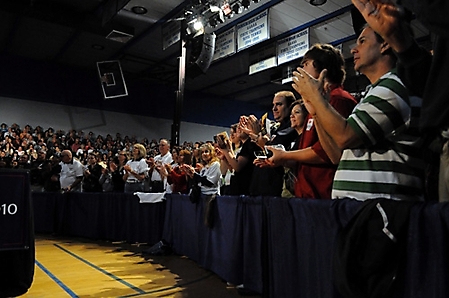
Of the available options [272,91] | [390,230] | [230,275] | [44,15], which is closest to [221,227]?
[230,275]

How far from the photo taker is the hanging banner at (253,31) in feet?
24.8

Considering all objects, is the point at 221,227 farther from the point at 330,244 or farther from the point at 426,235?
the point at 426,235

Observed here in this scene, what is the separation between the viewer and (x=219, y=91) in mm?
15609

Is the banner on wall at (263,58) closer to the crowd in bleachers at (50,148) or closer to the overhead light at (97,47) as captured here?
the crowd in bleachers at (50,148)

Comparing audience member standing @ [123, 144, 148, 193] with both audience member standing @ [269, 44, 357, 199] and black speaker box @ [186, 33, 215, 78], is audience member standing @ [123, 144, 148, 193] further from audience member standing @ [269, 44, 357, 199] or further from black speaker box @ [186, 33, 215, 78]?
audience member standing @ [269, 44, 357, 199]

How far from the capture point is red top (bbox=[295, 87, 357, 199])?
1921 mm

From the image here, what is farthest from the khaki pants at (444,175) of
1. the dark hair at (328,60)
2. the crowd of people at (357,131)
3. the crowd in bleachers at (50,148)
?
the crowd in bleachers at (50,148)

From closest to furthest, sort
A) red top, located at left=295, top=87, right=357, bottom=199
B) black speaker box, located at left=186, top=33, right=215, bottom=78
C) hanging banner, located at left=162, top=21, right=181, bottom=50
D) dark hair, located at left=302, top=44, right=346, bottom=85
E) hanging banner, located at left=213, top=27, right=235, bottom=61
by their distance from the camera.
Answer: red top, located at left=295, top=87, right=357, bottom=199 → dark hair, located at left=302, top=44, right=346, bottom=85 → black speaker box, located at left=186, top=33, right=215, bottom=78 → hanging banner, located at left=162, top=21, right=181, bottom=50 → hanging banner, located at left=213, top=27, right=235, bottom=61

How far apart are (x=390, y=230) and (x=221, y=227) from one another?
238 centimetres

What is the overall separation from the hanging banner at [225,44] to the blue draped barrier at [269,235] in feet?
14.3

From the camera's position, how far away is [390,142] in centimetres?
145

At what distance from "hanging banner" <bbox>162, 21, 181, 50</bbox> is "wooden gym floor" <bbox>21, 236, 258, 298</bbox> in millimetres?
4939

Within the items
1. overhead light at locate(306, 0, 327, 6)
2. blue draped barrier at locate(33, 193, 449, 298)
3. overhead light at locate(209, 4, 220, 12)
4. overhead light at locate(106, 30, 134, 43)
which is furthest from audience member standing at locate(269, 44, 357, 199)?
overhead light at locate(106, 30, 134, 43)

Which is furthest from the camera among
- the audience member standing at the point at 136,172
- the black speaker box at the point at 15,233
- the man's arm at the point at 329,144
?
the audience member standing at the point at 136,172
